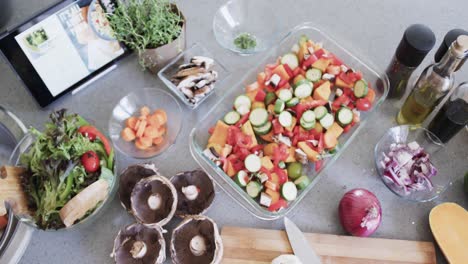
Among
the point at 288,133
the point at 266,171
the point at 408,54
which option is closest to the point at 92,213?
the point at 266,171

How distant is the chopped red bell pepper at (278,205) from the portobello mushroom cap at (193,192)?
16cm

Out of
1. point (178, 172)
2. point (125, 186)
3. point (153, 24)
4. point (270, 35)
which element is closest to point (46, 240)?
point (125, 186)

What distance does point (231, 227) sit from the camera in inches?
44.8

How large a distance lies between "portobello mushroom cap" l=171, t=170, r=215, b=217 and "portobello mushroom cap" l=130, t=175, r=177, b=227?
50mm

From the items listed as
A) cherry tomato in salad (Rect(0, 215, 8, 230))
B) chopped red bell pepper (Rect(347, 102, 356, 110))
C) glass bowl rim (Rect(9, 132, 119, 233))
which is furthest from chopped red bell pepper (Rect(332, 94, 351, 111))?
cherry tomato in salad (Rect(0, 215, 8, 230))

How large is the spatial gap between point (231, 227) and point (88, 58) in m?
0.66

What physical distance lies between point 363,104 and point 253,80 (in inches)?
13.4

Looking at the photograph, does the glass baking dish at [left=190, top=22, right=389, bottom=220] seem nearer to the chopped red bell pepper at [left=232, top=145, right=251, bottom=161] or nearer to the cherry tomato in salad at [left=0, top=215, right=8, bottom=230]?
the chopped red bell pepper at [left=232, top=145, right=251, bottom=161]

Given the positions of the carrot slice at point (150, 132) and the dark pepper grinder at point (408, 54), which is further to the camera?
the carrot slice at point (150, 132)

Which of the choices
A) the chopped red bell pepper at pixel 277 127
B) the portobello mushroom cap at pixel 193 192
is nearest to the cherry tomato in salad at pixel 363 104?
the chopped red bell pepper at pixel 277 127

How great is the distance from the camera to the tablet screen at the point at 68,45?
1.14m

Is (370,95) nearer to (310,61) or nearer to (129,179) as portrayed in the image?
(310,61)

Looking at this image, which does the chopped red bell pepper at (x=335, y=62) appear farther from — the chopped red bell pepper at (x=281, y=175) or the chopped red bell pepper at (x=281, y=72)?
the chopped red bell pepper at (x=281, y=175)

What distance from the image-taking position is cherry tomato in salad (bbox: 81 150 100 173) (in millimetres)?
1071
